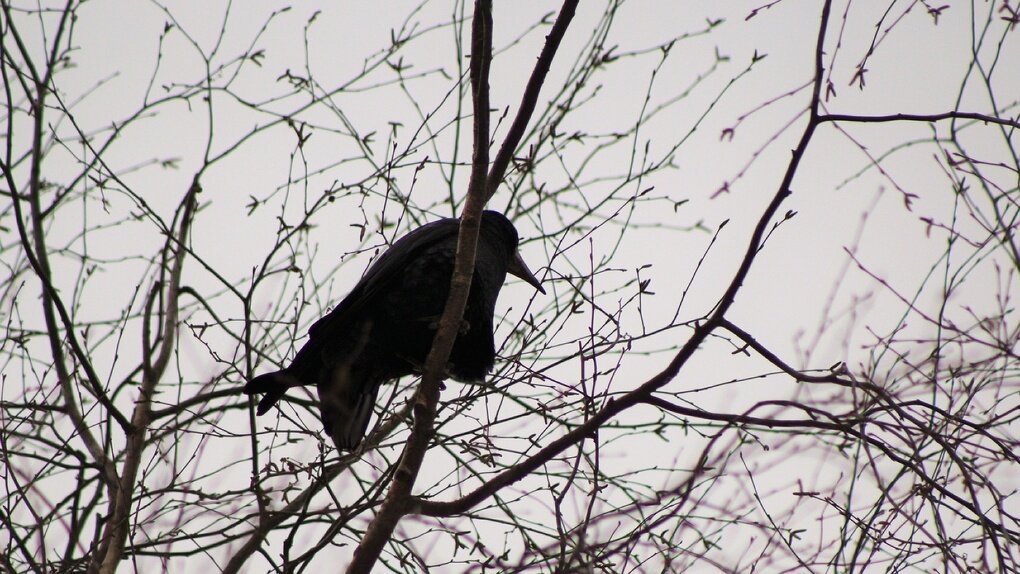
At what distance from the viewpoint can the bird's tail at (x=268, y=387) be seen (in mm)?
3857

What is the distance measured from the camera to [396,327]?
454 centimetres

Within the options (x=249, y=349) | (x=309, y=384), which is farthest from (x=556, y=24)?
(x=309, y=384)

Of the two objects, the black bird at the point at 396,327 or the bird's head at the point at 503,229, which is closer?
the black bird at the point at 396,327

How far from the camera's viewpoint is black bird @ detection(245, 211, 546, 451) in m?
4.39

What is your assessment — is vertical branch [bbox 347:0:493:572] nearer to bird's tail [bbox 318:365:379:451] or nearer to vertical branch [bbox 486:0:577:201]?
vertical branch [bbox 486:0:577:201]

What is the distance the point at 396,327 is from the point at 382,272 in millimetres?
270

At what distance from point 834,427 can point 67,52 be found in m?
4.72

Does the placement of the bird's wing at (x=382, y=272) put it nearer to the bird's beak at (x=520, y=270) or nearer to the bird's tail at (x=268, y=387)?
the bird's tail at (x=268, y=387)

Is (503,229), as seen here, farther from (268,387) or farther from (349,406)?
(268,387)

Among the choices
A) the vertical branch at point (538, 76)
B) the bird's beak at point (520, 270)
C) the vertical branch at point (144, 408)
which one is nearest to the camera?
the vertical branch at point (538, 76)

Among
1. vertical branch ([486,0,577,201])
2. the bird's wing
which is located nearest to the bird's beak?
the bird's wing

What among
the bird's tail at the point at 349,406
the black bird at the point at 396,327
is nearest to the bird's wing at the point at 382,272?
the black bird at the point at 396,327

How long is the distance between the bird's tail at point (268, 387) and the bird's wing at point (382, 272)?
1.25 feet

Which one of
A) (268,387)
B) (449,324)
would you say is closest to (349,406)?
(268,387)
